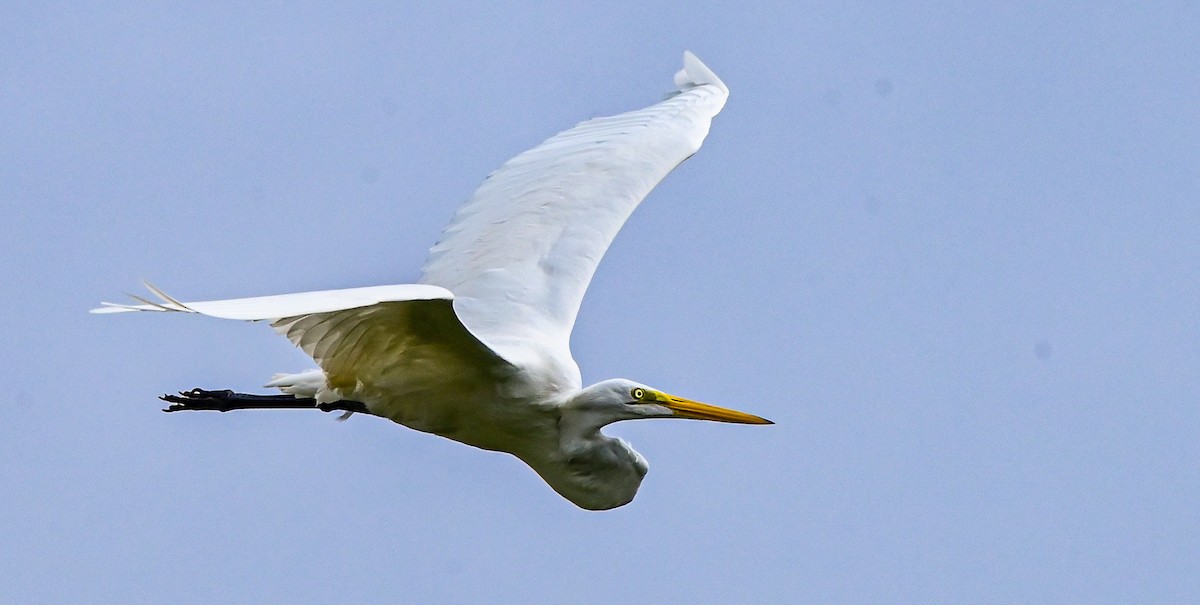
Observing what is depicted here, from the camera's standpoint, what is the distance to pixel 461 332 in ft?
27.2

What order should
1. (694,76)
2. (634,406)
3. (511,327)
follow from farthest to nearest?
(694,76), (511,327), (634,406)

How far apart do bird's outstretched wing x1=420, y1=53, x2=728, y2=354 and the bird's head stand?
59cm

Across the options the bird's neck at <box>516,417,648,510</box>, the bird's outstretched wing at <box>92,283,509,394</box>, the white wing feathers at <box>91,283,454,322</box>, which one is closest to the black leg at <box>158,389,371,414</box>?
the bird's outstretched wing at <box>92,283,509,394</box>

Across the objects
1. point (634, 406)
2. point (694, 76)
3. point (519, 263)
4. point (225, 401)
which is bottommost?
point (225, 401)

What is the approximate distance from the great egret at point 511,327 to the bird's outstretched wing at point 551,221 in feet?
0.03

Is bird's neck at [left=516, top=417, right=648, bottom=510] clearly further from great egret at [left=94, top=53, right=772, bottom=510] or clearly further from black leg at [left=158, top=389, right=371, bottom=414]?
black leg at [left=158, top=389, right=371, bottom=414]

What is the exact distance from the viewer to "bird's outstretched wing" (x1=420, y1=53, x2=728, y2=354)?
10078 millimetres

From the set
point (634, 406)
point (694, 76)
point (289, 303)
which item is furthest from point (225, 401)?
point (694, 76)

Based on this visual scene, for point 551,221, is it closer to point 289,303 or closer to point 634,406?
point 634,406

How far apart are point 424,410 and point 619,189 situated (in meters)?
2.58

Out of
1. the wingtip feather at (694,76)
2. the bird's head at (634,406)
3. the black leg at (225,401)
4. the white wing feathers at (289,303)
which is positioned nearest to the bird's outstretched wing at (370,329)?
the white wing feathers at (289,303)

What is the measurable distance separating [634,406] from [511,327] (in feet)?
3.56

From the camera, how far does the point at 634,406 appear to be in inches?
359

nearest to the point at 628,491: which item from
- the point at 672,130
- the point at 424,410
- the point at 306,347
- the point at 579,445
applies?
the point at 579,445
